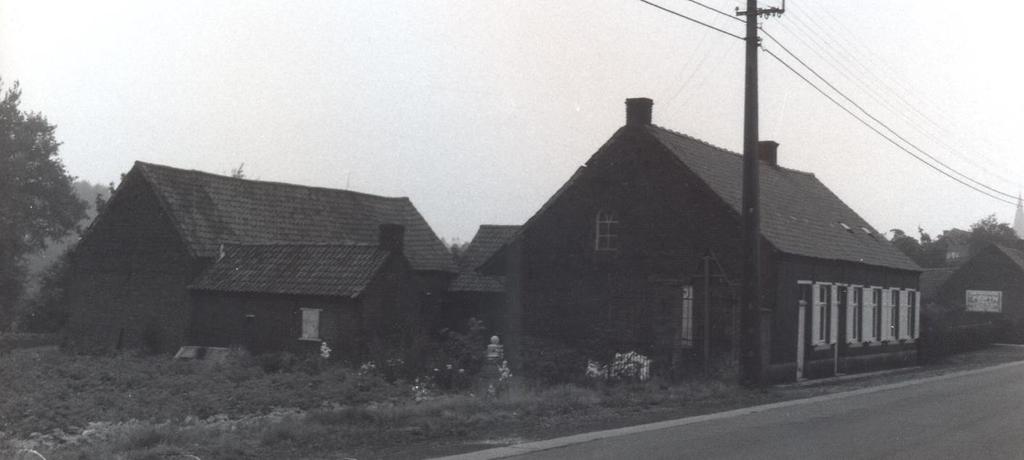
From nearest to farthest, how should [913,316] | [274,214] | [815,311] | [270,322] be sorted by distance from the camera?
[815,311]
[270,322]
[913,316]
[274,214]

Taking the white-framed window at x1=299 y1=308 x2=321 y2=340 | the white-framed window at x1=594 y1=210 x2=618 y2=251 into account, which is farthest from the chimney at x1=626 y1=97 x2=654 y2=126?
the white-framed window at x1=299 y1=308 x2=321 y2=340

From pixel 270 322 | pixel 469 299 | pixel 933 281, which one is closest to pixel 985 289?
pixel 933 281

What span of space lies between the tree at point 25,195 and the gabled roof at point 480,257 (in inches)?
1052

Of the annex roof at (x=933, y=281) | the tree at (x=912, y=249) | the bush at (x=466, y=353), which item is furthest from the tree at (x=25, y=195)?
the tree at (x=912, y=249)

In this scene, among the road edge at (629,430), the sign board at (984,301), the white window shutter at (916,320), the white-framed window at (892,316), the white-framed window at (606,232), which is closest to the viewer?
the road edge at (629,430)

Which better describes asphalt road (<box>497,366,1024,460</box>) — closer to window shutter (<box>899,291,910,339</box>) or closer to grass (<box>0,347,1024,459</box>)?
grass (<box>0,347,1024,459</box>)

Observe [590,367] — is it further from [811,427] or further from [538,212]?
[811,427]

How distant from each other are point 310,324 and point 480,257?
15850 mm

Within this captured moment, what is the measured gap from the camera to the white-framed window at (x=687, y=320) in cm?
2930

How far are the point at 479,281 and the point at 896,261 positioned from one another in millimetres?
18417

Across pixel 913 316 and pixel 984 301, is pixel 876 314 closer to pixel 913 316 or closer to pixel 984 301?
pixel 913 316

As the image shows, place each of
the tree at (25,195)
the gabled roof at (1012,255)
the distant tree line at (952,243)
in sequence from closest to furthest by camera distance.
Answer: the tree at (25,195)
the gabled roof at (1012,255)
the distant tree line at (952,243)

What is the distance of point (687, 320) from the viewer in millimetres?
30000

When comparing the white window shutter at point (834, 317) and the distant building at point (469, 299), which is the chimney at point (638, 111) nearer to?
the white window shutter at point (834, 317)
